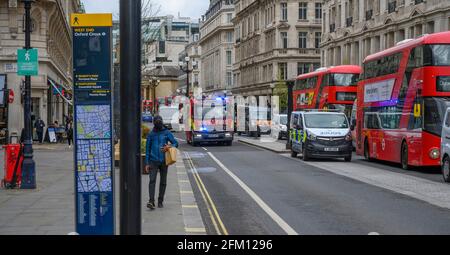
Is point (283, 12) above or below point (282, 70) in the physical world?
above

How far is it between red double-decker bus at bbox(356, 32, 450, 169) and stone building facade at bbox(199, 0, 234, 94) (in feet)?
304

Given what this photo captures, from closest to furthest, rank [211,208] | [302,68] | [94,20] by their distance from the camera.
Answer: [94,20] → [211,208] → [302,68]

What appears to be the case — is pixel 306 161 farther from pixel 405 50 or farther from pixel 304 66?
pixel 304 66

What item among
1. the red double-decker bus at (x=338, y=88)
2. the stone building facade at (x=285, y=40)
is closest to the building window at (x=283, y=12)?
the stone building facade at (x=285, y=40)

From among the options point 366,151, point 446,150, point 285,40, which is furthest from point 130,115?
point 285,40

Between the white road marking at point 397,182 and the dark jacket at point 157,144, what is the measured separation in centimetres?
557

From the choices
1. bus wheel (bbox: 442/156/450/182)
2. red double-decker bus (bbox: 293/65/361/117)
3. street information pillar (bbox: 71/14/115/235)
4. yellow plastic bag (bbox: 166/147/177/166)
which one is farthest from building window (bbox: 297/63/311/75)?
street information pillar (bbox: 71/14/115/235)

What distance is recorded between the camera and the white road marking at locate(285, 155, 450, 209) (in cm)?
1528

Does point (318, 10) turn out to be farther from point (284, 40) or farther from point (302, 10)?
point (284, 40)

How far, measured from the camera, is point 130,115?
581 centimetres

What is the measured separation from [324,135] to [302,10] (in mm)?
61414

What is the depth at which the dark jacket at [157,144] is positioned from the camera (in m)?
13.0

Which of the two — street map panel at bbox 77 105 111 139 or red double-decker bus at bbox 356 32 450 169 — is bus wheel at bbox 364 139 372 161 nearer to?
red double-decker bus at bbox 356 32 450 169

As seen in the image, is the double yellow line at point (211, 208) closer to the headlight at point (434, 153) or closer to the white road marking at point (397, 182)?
the white road marking at point (397, 182)
